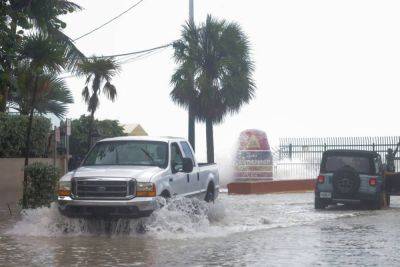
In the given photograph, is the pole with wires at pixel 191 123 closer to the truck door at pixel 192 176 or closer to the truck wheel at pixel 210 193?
the truck wheel at pixel 210 193

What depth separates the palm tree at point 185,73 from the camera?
1436 inches

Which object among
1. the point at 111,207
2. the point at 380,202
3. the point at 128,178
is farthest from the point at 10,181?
the point at 380,202

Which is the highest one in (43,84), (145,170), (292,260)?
(43,84)

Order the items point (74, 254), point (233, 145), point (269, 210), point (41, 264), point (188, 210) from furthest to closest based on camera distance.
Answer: point (233, 145) < point (269, 210) < point (188, 210) < point (74, 254) < point (41, 264)

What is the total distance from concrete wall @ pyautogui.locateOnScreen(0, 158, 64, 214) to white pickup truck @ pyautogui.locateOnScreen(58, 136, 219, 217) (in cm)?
846

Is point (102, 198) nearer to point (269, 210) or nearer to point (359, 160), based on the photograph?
point (269, 210)

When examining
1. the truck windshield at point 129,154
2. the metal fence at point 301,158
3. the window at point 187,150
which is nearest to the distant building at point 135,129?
the metal fence at point 301,158

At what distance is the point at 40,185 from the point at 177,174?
7212mm

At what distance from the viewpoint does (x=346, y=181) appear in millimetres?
22797

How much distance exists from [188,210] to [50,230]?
2644mm

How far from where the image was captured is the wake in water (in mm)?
15000

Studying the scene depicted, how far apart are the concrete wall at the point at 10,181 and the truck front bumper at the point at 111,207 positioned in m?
9.58

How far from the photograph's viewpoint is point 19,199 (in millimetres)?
24234

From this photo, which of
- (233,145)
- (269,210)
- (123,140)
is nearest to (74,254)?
(123,140)
